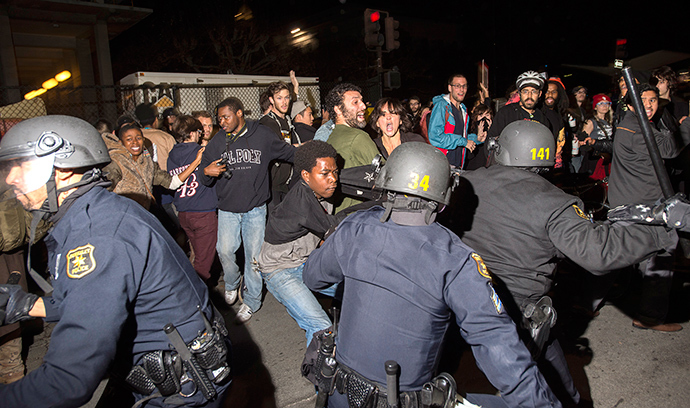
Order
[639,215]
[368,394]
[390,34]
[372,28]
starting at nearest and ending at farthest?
1. [368,394]
2. [639,215]
3. [372,28]
4. [390,34]

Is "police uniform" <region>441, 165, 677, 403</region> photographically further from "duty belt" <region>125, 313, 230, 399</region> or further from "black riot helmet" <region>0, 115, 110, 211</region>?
"black riot helmet" <region>0, 115, 110, 211</region>

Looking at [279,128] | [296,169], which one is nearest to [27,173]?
[296,169]

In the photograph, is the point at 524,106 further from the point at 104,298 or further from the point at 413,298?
the point at 104,298

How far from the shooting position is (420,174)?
1976 mm

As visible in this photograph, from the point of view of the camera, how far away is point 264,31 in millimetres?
22797

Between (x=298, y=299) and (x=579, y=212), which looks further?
(x=298, y=299)

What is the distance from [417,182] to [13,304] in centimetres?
195

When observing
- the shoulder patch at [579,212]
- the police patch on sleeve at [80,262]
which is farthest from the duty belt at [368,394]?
the shoulder patch at [579,212]

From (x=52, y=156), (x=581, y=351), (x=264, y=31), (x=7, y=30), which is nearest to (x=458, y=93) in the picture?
(x=581, y=351)

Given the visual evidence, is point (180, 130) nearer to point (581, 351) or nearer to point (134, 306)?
point (134, 306)

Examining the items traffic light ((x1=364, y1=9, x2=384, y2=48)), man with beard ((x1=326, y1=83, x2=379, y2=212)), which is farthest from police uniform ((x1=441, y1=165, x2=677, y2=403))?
traffic light ((x1=364, y1=9, x2=384, y2=48))

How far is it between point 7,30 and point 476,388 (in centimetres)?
1742

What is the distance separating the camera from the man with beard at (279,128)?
207 inches

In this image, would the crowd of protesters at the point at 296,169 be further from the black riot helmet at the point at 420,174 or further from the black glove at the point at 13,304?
the black glove at the point at 13,304
